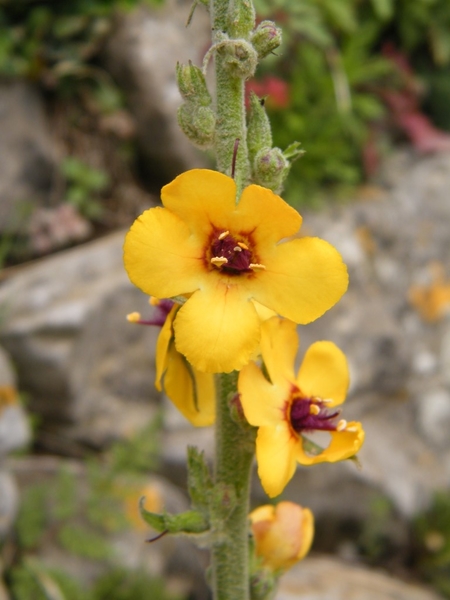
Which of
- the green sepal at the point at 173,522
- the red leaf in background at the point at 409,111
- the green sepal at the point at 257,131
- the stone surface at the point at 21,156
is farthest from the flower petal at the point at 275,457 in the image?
the red leaf in background at the point at 409,111

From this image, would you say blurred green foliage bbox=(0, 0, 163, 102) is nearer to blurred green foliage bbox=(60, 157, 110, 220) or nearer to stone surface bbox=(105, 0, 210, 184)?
stone surface bbox=(105, 0, 210, 184)

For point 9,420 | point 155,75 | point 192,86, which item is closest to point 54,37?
point 155,75

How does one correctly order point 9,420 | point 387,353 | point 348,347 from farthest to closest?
point 387,353, point 348,347, point 9,420

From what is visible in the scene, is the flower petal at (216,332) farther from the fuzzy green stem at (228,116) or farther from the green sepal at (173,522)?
the green sepal at (173,522)

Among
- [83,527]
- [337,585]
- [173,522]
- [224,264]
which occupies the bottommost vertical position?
[337,585]

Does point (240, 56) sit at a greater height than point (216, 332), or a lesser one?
greater

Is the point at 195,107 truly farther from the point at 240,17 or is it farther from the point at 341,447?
the point at 341,447
